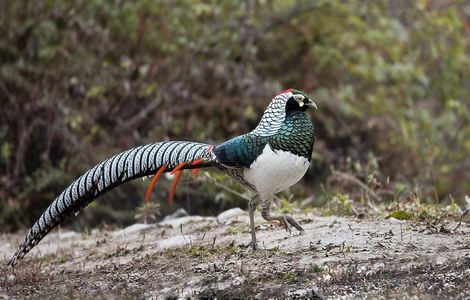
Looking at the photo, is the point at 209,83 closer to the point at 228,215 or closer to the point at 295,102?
the point at 228,215

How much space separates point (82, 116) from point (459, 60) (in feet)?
21.3

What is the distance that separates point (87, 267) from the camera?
266 inches

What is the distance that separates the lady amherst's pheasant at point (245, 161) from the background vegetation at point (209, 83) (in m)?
4.28

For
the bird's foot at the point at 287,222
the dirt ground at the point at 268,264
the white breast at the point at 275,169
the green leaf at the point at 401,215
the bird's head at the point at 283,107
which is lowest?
the green leaf at the point at 401,215

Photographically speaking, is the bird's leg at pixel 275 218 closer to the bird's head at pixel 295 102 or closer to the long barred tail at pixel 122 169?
the long barred tail at pixel 122 169

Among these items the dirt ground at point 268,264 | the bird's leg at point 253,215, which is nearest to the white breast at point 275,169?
the bird's leg at point 253,215

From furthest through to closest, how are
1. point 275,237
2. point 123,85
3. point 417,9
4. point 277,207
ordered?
1. point 417,9
2. point 123,85
3. point 277,207
4. point 275,237

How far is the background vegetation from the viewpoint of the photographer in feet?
38.1

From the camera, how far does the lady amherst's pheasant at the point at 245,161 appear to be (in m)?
5.85

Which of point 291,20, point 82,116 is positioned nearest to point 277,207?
point 82,116

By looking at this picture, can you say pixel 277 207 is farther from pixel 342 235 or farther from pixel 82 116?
pixel 82 116

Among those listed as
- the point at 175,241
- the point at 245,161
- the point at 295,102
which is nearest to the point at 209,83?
the point at 175,241

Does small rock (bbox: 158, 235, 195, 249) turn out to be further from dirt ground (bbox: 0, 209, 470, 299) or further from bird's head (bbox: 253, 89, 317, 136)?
bird's head (bbox: 253, 89, 317, 136)

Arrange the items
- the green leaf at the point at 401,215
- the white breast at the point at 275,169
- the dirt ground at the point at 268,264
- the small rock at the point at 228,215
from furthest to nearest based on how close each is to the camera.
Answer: the small rock at the point at 228,215 → the green leaf at the point at 401,215 → the white breast at the point at 275,169 → the dirt ground at the point at 268,264
